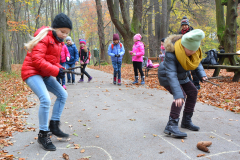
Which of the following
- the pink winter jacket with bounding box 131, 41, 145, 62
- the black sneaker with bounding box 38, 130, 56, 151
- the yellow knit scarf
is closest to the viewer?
the black sneaker with bounding box 38, 130, 56, 151

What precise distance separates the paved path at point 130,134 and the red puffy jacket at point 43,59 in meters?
1.19

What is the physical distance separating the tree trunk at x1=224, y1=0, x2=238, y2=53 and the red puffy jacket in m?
11.0

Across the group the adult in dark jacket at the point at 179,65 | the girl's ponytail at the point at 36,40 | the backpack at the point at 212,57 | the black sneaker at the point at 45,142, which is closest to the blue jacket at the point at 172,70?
the adult in dark jacket at the point at 179,65

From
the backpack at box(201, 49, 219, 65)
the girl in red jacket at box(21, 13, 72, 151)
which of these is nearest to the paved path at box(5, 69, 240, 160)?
the girl in red jacket at box(21, 13, 72, 151)

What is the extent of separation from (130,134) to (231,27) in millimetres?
10463

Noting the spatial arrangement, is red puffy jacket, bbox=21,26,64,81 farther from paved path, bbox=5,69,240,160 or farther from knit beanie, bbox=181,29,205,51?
knit beanie, bbox=181,29,205,51

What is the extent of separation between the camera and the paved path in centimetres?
302

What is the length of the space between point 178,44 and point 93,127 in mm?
2314

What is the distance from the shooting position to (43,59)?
304cm

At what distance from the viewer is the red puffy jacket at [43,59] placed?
9.82ft

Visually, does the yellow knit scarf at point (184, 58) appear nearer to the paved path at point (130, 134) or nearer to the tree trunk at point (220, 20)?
the paved path at point (130, 134)

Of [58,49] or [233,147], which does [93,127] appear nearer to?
[58,49]

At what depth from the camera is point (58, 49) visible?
3.33 metres

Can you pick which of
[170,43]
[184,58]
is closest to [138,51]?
[170,43]
